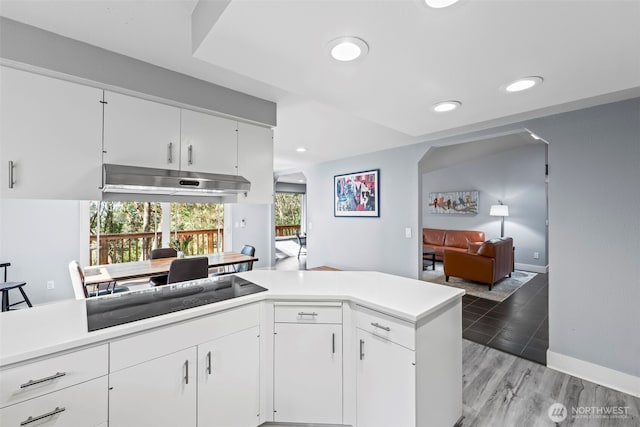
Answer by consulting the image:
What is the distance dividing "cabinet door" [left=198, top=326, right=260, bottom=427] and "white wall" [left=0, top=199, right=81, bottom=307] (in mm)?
3661

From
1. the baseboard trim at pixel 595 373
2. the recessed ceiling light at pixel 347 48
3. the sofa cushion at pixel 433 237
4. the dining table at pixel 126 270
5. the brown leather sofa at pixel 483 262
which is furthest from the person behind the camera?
the sofa cushion at pixel 433 237

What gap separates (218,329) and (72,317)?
700mm

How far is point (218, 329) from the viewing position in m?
1.53

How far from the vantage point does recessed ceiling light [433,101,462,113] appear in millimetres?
1818

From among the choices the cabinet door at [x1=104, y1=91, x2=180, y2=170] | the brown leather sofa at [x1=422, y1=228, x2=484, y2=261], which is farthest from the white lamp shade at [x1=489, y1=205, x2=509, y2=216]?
the cabinet door at [x1=104, y1=91, x2=180, y2=170]

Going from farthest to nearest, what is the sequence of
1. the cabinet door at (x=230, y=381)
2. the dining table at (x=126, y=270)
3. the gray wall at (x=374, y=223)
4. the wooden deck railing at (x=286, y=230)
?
1. the wooden deck railing at (x=286, y=230)
2. the gray wall at (x=374, y=223)
3. the dining table at (x=126, y=270)
4. the cabinet door at (x=230, y=381)

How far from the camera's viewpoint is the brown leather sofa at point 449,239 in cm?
655

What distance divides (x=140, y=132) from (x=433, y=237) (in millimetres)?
6987

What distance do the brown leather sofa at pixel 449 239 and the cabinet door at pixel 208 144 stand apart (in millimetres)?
5717

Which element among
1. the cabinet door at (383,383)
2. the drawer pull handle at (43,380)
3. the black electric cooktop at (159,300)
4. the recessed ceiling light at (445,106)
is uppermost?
the recessed ceiling light at (445,106)

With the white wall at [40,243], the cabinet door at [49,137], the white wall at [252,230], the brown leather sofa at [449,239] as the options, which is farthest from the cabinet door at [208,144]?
the brown leather sofa at [449,239]

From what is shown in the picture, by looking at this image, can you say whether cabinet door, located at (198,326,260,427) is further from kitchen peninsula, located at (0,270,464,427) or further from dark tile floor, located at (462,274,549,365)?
dark tile floor, located at (462,274,549,365)

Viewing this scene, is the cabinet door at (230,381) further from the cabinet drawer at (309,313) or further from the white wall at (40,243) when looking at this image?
the white wall at (40,243)

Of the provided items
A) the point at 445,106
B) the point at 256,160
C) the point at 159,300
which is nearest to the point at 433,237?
the point at 445,106
